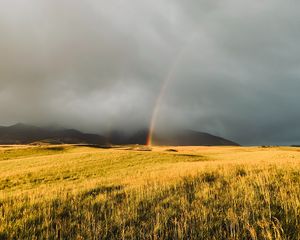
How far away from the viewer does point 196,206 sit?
5688 mm

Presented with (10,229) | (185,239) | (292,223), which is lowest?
(10,229)

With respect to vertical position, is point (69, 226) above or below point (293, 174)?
below

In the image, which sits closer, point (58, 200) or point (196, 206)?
point (196, 206)

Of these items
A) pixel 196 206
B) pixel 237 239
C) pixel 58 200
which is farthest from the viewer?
pixel 58 200

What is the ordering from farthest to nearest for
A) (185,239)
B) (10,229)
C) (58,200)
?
(58,200) < (10,229) < (185,239)

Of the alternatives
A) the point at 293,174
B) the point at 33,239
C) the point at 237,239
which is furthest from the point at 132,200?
the point at 293,174

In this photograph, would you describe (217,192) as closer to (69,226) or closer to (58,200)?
(69,226)

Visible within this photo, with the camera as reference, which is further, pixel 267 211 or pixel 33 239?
pixel 267 211

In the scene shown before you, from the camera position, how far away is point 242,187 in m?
7.49

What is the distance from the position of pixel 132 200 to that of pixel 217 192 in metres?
2.67

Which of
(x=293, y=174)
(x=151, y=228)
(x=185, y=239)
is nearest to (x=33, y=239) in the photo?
(x=151, y=228)

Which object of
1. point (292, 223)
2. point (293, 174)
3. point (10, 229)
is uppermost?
point (293, 174)

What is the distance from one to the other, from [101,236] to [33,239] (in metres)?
1.30

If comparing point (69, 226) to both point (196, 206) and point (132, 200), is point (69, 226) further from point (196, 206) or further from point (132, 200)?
point (196, 206)
